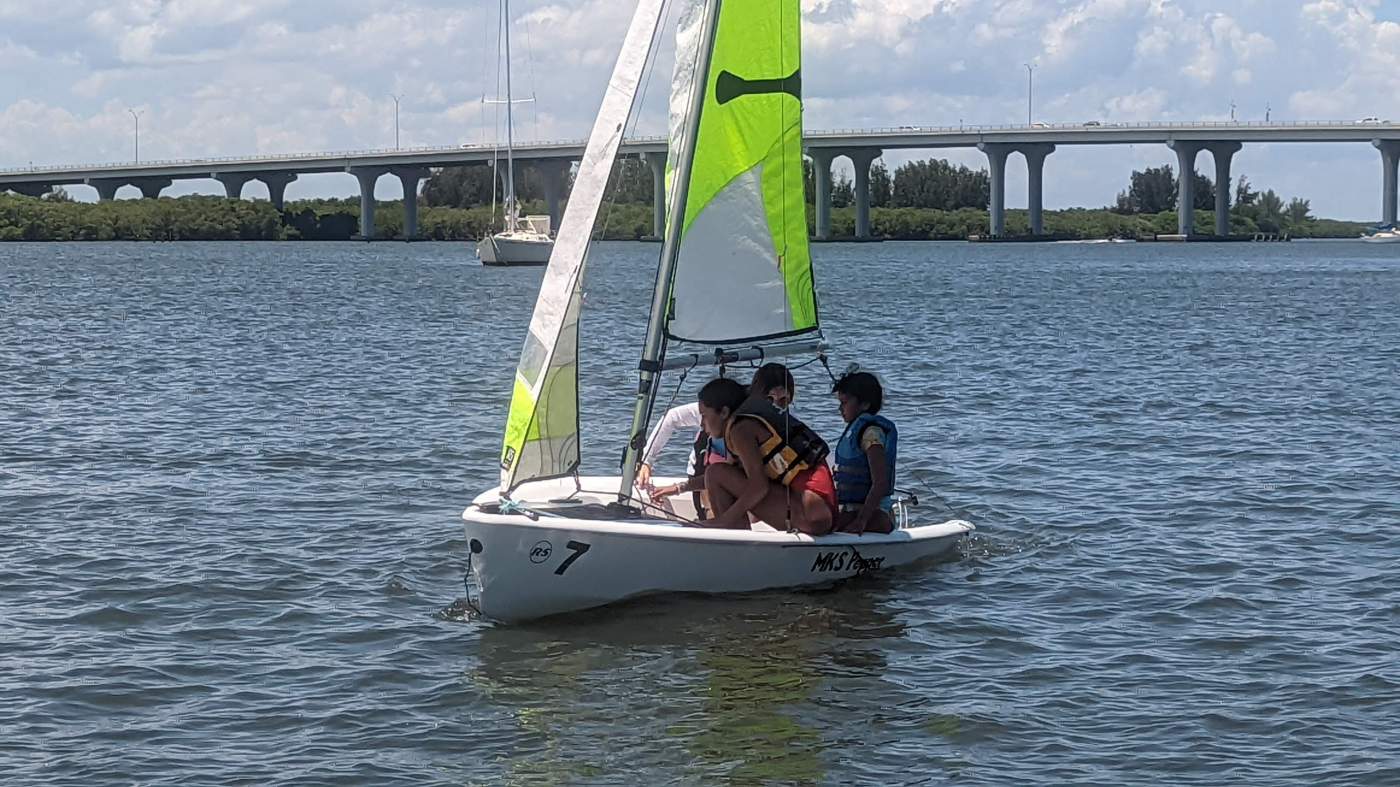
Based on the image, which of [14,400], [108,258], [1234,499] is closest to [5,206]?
[108,258]


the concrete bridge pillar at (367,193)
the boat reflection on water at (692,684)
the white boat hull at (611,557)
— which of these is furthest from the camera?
the concrete bridge pillar at (367,193)

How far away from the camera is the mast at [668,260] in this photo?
513 inches

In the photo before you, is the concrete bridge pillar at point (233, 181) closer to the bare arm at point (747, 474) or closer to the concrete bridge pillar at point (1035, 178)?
the concrete bridge pillar at point (1035, 178)

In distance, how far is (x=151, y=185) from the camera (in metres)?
153

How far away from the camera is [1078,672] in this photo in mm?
11914

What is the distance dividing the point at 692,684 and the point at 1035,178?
126 metres

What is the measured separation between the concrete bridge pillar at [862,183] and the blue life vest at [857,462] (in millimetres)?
115269

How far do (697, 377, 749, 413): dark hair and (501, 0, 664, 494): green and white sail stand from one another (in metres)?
0.91

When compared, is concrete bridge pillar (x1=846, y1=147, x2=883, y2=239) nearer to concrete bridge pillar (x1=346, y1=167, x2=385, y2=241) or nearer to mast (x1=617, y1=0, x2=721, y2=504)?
A: concrete bridge pillar (x1=346, y1=167, x2=385, y2=241)

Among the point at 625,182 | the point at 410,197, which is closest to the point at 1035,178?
the point at 410,197

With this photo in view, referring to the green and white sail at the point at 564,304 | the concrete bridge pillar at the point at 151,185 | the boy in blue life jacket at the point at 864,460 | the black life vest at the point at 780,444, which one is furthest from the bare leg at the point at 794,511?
the concrete bridge pillar at the point at 151,185

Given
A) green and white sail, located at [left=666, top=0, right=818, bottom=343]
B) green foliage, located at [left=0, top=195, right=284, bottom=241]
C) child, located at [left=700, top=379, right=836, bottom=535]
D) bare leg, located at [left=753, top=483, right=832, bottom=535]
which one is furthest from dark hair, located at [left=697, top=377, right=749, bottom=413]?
green foliage, located at [left=0, top=195, right=284, bottom=241]

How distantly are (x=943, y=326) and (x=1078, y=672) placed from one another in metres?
37.4

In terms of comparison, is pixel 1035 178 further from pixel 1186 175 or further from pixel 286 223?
pixel 286 223
